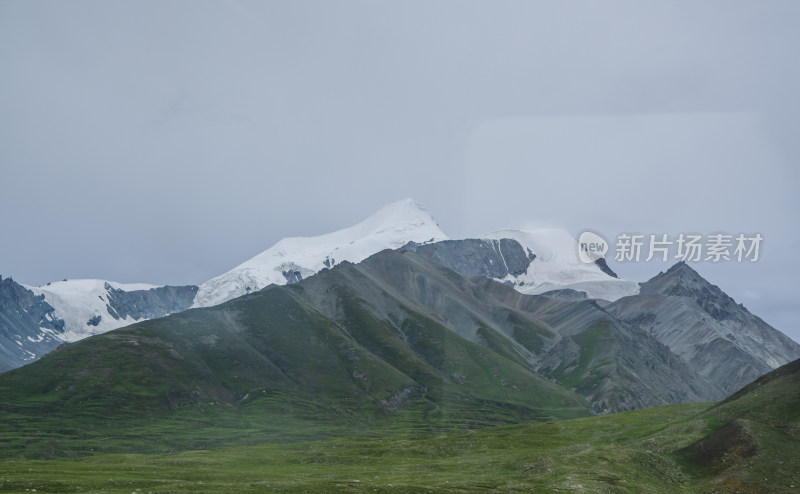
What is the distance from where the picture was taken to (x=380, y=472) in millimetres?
104875

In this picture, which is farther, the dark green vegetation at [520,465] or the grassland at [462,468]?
the dark green vegetation at [520,465]

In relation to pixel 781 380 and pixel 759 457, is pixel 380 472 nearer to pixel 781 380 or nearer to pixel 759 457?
pixel 759 457

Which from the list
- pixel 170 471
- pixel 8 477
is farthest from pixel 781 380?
pixel 8 477

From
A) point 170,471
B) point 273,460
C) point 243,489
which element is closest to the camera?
point 243,489

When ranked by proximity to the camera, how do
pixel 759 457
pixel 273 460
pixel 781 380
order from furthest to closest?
1. pixel 273 460
2. pixel 781 380
3. pixel 759 457

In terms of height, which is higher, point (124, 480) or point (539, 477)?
point (124, 480)

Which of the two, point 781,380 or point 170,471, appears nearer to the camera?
point 170,471

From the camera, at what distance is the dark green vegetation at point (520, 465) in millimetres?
81062

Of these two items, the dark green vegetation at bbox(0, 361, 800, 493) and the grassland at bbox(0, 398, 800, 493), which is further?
the dark green vegetation at bbox(0, 361, 800, 493)

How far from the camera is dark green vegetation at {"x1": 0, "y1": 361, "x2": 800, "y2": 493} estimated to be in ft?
266

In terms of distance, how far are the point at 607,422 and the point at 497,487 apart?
251ft

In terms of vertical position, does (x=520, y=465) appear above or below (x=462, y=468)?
above

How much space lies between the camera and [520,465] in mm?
107375

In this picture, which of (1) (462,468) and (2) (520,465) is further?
(1) (462,468)
